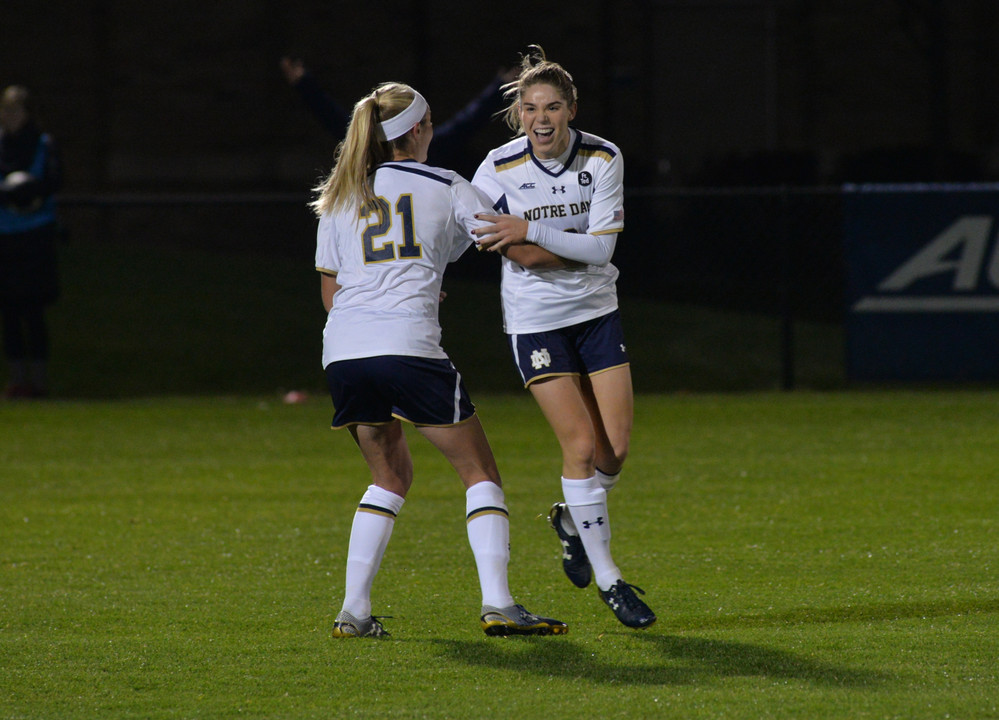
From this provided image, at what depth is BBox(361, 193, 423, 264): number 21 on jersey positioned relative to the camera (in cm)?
500

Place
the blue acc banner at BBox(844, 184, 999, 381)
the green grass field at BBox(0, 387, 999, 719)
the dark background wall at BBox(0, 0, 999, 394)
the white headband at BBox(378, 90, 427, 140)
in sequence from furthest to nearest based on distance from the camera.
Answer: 1. the dark background wall at BBox(0, 0, 999, 394)
2. the blue acc banner at BBox(844, 184, 999, 381)
3. the white headband at BBox(378, 90, 427, 140)
4. the green grass field at BBox(0, 387, 999, 719)

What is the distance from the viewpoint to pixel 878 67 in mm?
28766

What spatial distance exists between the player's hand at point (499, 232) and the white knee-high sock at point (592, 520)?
100 cm

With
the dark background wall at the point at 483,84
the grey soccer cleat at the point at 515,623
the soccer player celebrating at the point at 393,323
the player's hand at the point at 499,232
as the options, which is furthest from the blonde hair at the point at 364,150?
the dark background wall at the point at 483,84

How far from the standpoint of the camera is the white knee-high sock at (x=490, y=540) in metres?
5.12

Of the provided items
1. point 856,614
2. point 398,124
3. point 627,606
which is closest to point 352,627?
point 627,606

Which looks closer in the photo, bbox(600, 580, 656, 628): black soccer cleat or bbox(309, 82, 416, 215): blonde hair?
bbox(309, 82, 416, 215): blonde hair

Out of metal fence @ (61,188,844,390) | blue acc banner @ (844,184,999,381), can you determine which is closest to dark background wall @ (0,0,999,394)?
metal fence @ (61,188,844,390)

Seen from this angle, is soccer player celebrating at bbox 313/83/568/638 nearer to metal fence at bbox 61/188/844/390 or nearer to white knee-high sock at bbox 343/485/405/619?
white knee-high sock at bbox 343/485/405/619

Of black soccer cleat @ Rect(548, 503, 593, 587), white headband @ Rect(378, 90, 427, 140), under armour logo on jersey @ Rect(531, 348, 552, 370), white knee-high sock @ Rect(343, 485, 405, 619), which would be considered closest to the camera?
white headband @ Rect(378, 90, 427, 140)

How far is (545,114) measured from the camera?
557 centimetres

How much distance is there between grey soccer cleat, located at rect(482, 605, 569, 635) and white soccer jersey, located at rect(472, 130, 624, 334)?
1.15 metres

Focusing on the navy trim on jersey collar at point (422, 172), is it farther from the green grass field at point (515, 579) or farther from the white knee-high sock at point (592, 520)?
the green grass field at point (515, 579)

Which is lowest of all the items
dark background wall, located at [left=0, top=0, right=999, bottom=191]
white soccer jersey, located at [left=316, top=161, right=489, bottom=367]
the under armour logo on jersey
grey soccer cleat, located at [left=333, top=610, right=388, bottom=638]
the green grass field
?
the green grass field
